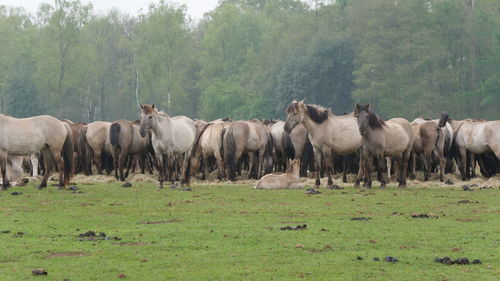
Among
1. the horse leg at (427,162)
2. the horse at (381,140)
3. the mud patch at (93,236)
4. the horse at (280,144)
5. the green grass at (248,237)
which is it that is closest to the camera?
the green grass at (248,237)

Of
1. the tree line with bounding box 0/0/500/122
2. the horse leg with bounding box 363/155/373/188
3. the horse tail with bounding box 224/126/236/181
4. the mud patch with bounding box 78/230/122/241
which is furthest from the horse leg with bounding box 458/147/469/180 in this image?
the tree line with bounding box 0/0/500/122

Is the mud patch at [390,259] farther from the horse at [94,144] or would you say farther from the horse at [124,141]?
the horse at [94,144]

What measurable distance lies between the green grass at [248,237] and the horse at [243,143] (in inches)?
321

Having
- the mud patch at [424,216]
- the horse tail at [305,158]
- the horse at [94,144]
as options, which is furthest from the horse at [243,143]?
the mud patch at [424,216]

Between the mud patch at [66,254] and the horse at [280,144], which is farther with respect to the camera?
the horse at [280,144]

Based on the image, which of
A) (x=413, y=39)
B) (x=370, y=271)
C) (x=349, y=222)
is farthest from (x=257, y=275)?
(x=413, y=39)

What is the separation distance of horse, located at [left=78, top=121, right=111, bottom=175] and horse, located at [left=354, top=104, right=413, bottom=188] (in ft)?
39.1

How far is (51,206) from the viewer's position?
18.2 metres

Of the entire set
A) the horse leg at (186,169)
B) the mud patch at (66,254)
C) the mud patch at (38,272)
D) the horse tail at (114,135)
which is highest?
the horse tail at (114,135)

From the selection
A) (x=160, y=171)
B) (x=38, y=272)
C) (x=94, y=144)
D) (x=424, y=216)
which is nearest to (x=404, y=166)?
(x=160, y=171)

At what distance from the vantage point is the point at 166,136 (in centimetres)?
2442

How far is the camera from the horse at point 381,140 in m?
23.2

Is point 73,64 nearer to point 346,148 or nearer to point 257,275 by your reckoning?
point 346,148

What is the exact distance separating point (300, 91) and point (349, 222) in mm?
74105
